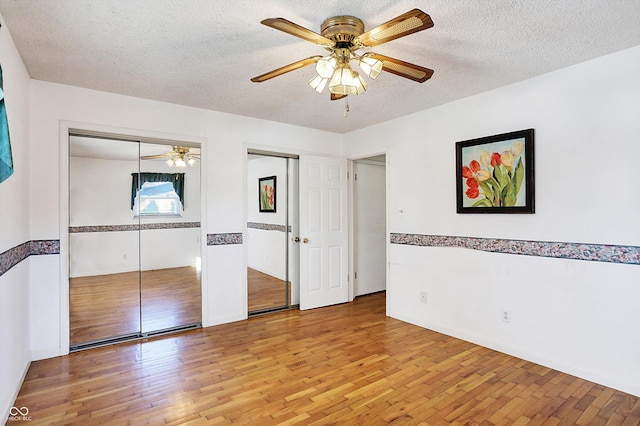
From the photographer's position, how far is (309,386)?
255 cm

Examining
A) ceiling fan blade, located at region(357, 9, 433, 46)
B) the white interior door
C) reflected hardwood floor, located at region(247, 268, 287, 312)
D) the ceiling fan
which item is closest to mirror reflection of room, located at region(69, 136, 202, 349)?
reflected hardwood floor, located at region(247, 268, 287, 312)

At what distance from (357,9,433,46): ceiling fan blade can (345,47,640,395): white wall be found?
185 centimetres

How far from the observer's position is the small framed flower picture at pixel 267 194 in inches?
177

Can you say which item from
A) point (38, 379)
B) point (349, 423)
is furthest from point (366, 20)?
point (38, 379)

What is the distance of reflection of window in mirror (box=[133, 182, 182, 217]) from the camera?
3.65 meters

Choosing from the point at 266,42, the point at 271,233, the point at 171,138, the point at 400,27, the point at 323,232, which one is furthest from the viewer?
the point at 323,232

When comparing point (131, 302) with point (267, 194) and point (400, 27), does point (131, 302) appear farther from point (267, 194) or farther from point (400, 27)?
point (400, 27)

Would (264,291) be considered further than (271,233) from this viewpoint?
No

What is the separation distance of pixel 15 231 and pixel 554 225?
13.8ft

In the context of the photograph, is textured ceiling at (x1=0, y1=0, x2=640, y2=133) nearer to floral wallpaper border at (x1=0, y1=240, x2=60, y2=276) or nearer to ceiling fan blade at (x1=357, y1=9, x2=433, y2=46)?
ceiling fan blade at (x1=357, y1=9, x2=433, y2=46)

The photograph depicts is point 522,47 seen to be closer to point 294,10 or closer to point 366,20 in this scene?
point 366,20

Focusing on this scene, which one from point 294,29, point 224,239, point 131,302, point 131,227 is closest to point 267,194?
point 224,239

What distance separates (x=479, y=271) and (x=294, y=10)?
9.31ft

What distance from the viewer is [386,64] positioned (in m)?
2.21
